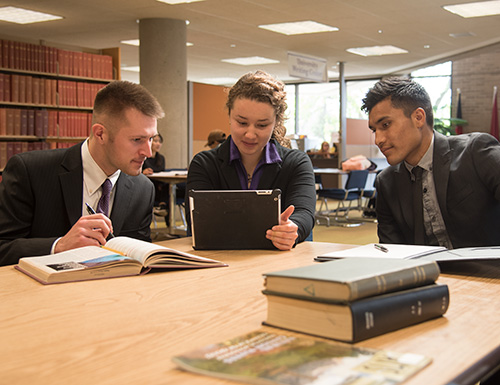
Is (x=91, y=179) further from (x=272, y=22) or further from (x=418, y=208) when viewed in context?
(x=272, y=22)

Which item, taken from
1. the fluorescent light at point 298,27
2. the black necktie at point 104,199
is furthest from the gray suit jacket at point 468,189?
the fluorescent light at point 298,27

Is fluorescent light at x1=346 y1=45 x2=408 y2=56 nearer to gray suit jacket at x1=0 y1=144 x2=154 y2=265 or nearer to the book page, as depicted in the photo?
gray suit jacket at x1=0 y1=144 x2=154 y2=265

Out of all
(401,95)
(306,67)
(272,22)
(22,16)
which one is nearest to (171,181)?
(272,22)

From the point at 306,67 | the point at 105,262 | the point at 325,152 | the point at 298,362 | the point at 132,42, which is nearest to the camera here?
the point at 298,362

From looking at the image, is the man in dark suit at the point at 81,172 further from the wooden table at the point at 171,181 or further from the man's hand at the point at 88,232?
the wooden table at the point at 171,181

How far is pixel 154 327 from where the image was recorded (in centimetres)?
109

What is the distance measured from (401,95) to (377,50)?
10.7 metres

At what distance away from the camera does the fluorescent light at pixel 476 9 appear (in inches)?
335

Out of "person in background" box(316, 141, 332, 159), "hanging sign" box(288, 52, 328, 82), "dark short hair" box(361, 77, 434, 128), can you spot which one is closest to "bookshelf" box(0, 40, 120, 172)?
"hanging sign" box(288, 52, 328, 82)

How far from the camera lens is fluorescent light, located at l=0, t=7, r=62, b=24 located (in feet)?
28.9

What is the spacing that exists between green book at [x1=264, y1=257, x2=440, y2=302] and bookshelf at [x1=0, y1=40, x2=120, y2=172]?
6703 millimetres

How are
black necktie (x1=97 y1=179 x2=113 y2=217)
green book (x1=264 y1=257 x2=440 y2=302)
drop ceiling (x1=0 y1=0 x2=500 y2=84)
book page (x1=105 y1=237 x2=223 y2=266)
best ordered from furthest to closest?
drop ceiling (x1=0 y1=0 x2=500 y2=84) < black necktie (x1=97 y1=179 x2=113 y2=217) < book page (x1=105 y1=237 x2=223 y2=266) < green book (x1=264 y1=257 x2=440 y2=302)

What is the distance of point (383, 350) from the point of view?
35.6 inches

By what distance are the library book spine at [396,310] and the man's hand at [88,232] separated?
3.34ft
